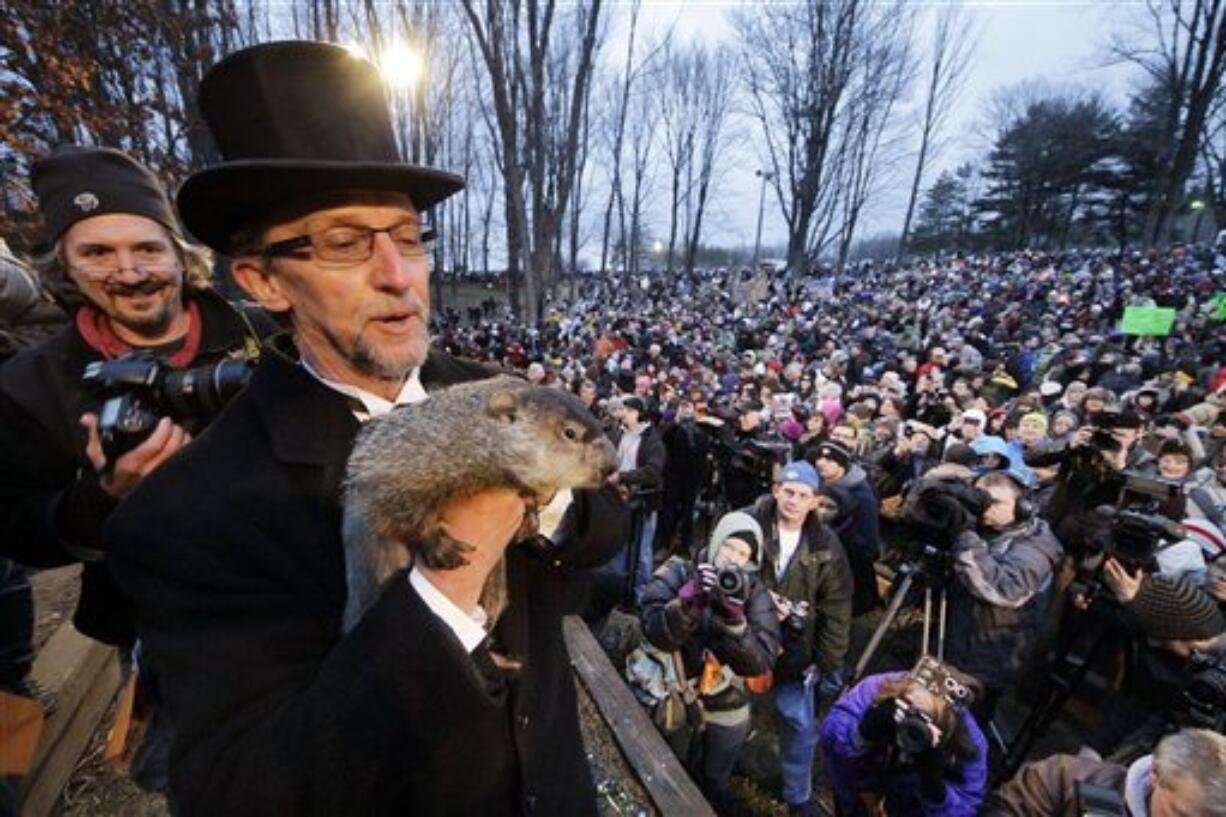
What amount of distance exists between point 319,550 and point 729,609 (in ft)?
9.40

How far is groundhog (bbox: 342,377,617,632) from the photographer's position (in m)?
1.25

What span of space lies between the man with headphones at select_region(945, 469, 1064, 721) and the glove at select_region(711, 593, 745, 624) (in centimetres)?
186

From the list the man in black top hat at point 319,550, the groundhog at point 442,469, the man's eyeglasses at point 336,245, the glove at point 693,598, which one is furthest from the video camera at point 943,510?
the man's eyeglasses at point 336,245

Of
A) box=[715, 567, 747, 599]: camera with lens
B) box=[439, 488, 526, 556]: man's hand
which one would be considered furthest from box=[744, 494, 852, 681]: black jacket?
box=[439, 488, 526, 556]: man's hand

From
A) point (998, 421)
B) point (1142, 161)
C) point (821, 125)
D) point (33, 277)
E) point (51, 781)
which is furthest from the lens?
point (1142, 161)

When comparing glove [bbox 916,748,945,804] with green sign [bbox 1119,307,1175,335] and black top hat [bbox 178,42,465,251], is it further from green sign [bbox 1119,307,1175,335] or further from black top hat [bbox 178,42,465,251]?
green sign [bbox 1119,307,1175,335]

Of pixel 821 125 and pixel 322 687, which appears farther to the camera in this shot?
pixel 821 125

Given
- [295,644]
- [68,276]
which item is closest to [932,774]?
[295,644]

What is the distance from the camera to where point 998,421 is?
392 inches

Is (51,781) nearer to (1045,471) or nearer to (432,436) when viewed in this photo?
(432,436)

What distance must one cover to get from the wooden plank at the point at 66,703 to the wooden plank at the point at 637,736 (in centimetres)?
270

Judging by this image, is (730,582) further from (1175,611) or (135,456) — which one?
(135,456)

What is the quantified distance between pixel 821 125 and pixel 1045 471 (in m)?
35.6

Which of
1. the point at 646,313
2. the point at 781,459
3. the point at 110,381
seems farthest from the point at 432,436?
the point at 646,313
